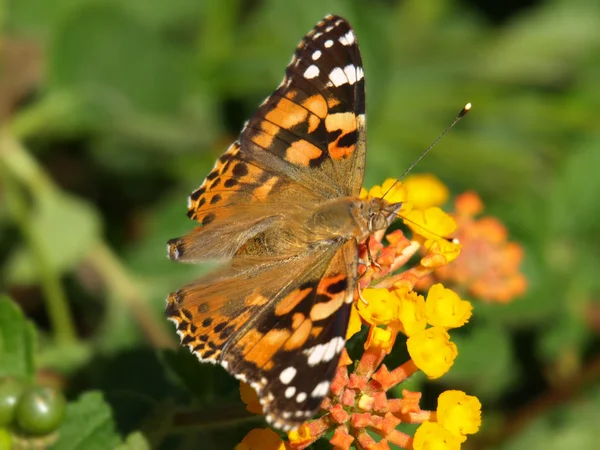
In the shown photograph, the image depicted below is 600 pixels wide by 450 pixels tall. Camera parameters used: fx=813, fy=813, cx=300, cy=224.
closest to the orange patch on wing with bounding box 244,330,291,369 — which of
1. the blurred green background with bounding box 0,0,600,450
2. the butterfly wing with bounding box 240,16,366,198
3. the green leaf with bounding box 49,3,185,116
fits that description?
the butterfly wing with bounding box 240,16,366,198

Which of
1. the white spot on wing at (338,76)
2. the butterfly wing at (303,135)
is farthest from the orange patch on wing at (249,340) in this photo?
the white spot on wing at (338,76)

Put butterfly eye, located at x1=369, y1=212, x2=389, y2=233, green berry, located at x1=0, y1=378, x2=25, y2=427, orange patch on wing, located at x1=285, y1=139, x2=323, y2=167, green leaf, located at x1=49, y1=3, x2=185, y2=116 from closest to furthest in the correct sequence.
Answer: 1. butterfly eye, located at x1=369, y1=212, x2=389, y2=233
2. green berry, located at x1=0, y1=378, x2=25, y2=427
3. orange patch on wing, located at x1=285, y1=139, x2=323, y2=167
4. green leaf, located at x1=49, y1=3, x2=185, y2=116

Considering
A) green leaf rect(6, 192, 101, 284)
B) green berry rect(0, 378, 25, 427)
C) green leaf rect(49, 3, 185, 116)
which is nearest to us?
green berry rect(0, 378, 25, 427)

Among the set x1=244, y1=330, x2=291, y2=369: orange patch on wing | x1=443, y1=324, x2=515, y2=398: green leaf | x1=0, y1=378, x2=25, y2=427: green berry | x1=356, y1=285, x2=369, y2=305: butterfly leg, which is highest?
x1=356, y1=285, x2=369, y2=305: butterfly leg

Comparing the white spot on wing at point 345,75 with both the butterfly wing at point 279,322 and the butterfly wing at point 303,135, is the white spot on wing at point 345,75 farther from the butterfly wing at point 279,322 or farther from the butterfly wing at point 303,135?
the butterfly wing at point 279,322

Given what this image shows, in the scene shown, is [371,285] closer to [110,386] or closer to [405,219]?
[405,219]

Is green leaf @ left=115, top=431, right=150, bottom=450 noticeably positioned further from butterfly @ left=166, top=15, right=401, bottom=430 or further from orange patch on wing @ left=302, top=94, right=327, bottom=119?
orange patch on wing @ left=302, top=94, right=327, bottom=119
